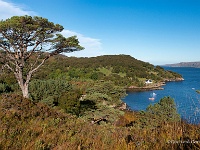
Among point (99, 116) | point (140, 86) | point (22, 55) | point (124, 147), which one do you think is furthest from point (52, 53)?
point (140, 86)

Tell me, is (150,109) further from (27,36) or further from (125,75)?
(125,75)

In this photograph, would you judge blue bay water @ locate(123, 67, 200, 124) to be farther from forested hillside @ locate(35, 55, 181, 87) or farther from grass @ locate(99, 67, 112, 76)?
grass @ locate(99, 67, 112, 76)

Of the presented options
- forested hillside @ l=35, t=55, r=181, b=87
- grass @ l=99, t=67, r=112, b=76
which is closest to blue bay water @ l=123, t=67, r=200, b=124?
forested hillside @ l=35, t=55, r=181, b=87

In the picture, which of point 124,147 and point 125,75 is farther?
point 125,75

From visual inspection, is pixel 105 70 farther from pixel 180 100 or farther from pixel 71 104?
pixel 71 104

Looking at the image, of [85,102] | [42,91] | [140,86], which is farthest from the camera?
[140,86]

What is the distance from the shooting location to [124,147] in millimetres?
3385

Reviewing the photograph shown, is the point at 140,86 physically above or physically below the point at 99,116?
below

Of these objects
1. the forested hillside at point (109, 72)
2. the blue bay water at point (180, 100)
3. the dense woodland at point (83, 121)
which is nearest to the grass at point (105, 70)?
the forested hillside at point (109, 72)

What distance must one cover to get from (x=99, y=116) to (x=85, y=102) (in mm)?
8182

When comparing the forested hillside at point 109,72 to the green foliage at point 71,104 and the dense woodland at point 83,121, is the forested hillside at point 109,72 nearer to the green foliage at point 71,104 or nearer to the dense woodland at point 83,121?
the dense woodland at point 83,121

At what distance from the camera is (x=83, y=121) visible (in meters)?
9.13

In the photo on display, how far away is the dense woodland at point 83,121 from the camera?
3709 millimetres

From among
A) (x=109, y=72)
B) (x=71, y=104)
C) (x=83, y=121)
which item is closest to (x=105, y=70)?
(x=109, y=72)
